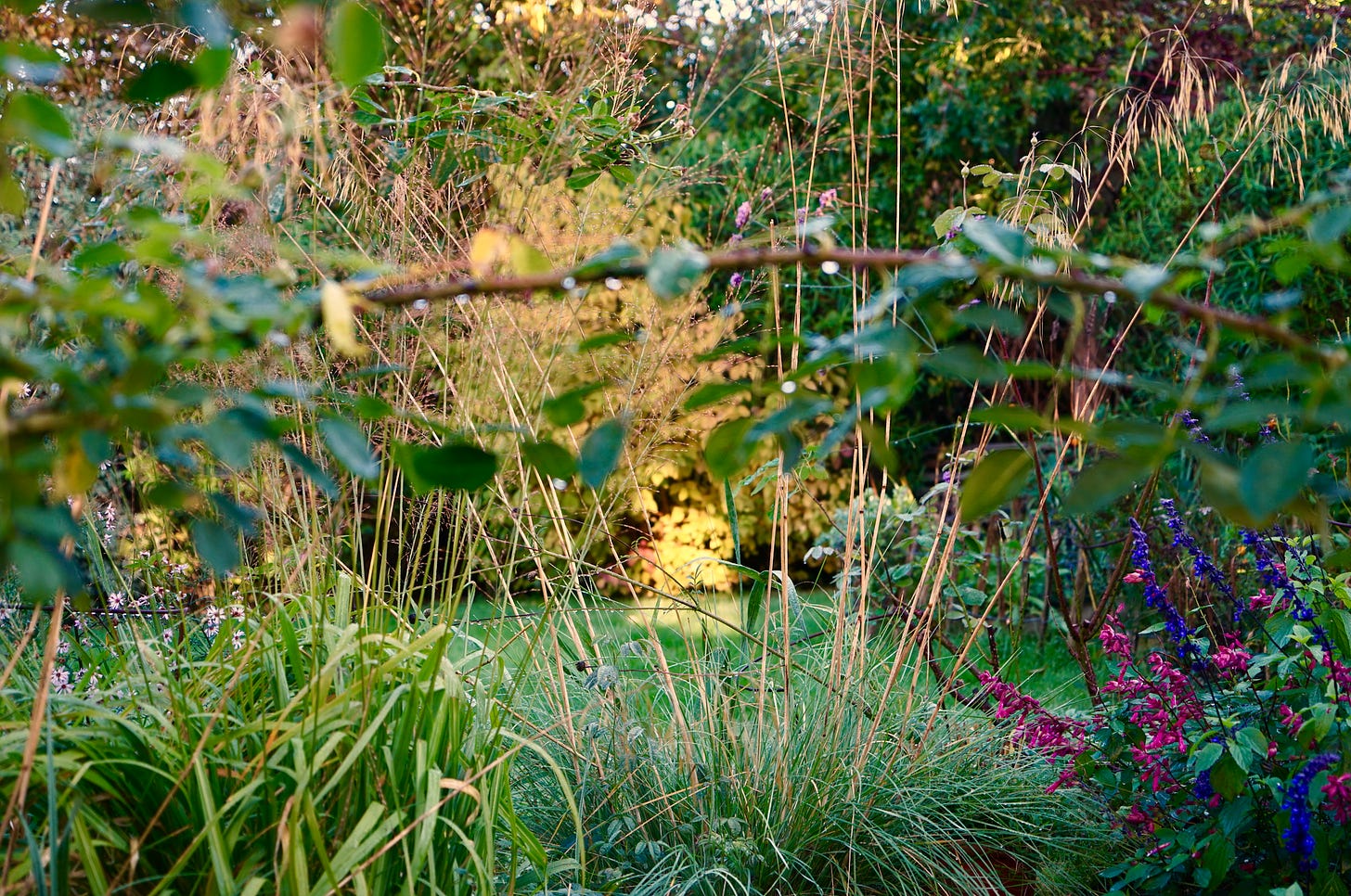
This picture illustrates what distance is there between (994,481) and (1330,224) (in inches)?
9.9

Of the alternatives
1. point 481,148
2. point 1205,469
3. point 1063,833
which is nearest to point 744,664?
point 1063,833

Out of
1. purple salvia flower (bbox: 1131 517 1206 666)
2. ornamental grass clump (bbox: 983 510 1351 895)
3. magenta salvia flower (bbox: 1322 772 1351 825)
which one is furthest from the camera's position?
purple salvia flower (bbox: 1131 517 1206 666)

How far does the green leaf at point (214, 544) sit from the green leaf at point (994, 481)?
49 cm

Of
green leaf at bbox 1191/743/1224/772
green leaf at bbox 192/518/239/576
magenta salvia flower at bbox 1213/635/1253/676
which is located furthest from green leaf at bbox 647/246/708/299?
magenta salvia flower at bbox 1213/635/1253/676

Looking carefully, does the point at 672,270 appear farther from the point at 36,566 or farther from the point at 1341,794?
the point at 1341,794

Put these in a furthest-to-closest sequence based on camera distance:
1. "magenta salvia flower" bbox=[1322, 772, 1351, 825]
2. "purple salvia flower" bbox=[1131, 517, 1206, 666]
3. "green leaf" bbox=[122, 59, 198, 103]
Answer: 1. "purple salvia flower" bbox=[1131, 517, 1206, 666]
2. "magenta salvia flower" bbox=[1322, 772, 1351, 825]
3. "green leaf" bbox=[122, 59, 198, 103]

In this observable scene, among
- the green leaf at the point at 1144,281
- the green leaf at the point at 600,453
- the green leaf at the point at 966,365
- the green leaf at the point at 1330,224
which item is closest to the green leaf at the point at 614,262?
the green leaf at the point at 600,453

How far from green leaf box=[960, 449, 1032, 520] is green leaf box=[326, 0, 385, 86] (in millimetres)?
490

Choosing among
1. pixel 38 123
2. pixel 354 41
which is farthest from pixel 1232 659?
pixel 38 123

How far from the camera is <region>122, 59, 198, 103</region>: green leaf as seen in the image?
2.34ft

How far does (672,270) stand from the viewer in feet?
2.12

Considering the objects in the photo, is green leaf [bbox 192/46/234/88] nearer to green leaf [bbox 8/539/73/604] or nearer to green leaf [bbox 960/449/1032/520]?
green leaf [bbox 8/539/73/604]

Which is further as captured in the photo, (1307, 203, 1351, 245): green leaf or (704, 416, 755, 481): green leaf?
(704, 416, 755, 481): green leaf

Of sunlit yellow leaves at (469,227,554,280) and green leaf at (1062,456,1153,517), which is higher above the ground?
sunlit yellow leaves at (469,227,554,280)
